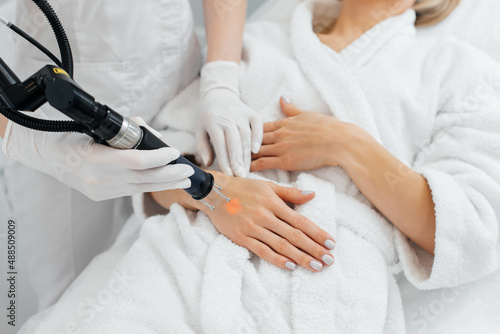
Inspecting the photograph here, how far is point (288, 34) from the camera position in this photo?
125 cm

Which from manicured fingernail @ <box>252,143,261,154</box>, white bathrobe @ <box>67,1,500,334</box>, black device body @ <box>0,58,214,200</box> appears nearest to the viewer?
black device body @ <box>0,58,214,200</box>

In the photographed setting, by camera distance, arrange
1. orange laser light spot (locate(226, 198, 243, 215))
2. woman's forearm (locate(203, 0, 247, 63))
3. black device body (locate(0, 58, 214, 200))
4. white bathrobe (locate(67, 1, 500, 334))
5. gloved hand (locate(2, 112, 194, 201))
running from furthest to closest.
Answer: woman's forearm (locate(203, 0, 247, 63)) < orange laser light spot (locate(226, 198, 243, 215)) < white bathrobe (locate(67, 1, 500, 334)) < gloved hand (locate(2, 112, 194, 201)) < black device body (locate(0, 58, 214, 200))

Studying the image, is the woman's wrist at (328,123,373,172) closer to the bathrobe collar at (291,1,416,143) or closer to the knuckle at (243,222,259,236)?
the bathrobe collar at (291,1,416,143)

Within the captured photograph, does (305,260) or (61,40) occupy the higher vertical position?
(61,40)

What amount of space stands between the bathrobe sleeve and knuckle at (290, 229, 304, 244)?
0.25 metres

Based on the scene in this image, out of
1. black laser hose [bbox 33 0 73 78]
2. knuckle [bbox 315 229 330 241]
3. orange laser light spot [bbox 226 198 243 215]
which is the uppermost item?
black laser hose [bbox 33 0 73 78]

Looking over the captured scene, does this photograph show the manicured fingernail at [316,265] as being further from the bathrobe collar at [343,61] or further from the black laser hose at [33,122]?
the black laser hose at [33,122]

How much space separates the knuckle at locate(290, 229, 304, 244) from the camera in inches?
33.2

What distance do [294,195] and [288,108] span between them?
0.27 m

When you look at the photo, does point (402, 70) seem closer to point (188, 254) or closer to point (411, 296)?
point (411, 296)

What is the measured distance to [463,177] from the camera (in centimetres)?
90

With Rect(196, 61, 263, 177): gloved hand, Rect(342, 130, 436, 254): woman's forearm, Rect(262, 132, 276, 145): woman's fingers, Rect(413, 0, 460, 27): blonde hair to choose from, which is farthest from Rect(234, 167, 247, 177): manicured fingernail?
Rect(413, 0, 460, 27): blonde hair

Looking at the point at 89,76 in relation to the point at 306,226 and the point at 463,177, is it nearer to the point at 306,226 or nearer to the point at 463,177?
the point at 306,226

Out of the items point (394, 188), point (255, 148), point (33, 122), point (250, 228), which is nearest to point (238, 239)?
point (250, 228)
